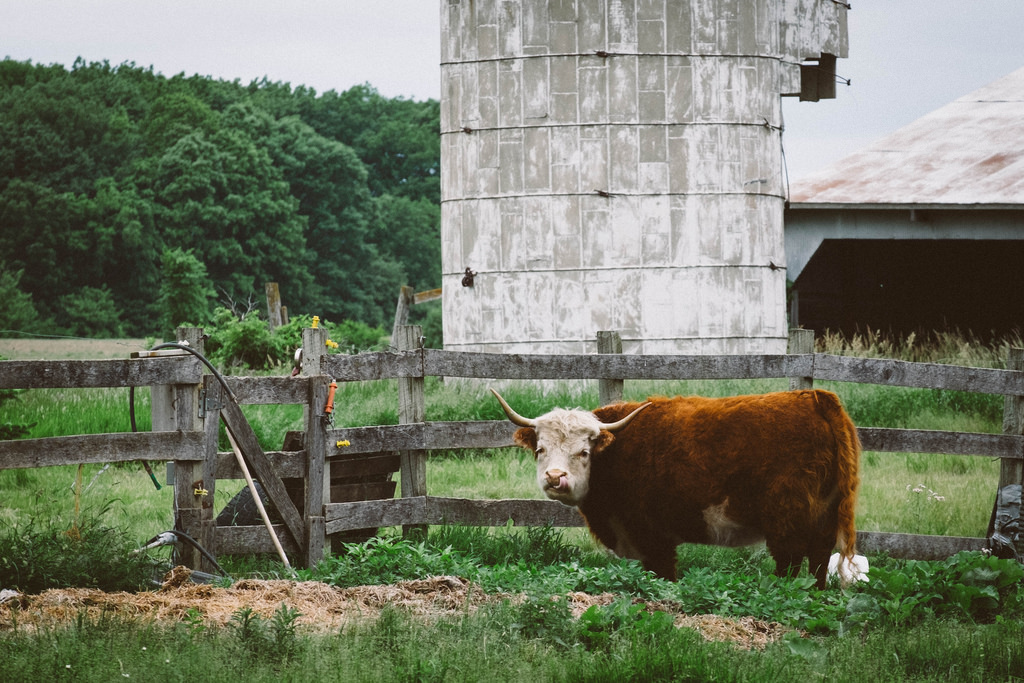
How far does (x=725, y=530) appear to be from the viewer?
776 centimetres

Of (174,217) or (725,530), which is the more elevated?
(174,217)

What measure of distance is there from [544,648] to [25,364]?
365cm

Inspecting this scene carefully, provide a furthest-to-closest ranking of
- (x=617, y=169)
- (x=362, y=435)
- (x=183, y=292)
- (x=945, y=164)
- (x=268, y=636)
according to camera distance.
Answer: (x=183, y=292)
(x=945, y=164)
(x=617, y=169)
(x=362, y=435)
(x=268, y=636)

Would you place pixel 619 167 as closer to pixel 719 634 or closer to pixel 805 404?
pixel 805 404

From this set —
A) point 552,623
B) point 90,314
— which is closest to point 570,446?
point 552,623

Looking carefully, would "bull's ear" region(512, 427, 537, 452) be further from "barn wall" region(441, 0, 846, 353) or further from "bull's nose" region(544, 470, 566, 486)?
"barn wall" region(441, 0, 846, 353)

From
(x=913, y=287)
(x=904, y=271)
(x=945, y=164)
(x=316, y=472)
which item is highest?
(x=945, y=164)

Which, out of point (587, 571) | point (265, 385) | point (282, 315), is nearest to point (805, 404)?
point (587, 571)

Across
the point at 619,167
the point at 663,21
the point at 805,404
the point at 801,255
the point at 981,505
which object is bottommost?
the point at 981,505

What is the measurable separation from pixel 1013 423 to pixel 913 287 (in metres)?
16.0

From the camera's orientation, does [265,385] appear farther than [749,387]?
No

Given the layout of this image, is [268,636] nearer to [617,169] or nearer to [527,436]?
[527,436]

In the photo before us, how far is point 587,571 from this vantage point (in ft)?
23.6

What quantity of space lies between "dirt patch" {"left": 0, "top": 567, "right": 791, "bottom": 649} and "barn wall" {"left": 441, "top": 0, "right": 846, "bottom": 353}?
13.8 metres
